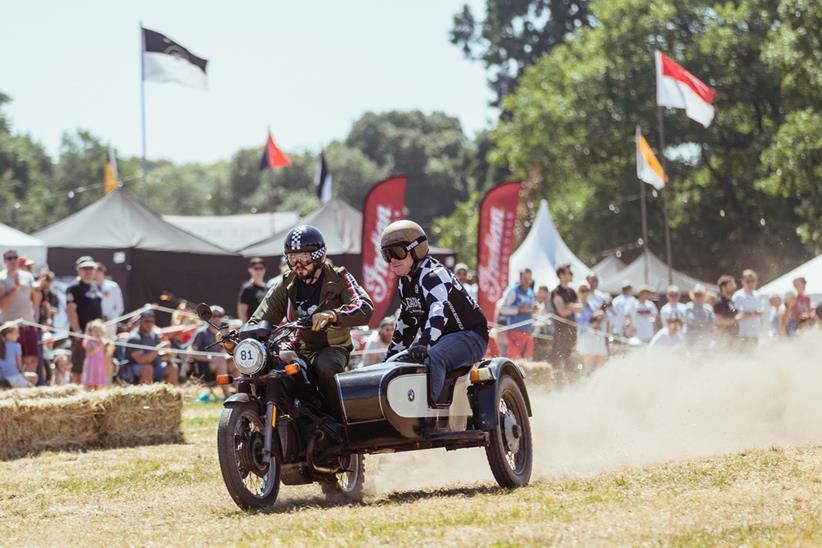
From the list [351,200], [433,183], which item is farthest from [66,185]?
[433,183]

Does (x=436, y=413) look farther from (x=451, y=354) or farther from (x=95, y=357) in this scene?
(x=95, y=357)

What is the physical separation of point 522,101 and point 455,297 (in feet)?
159

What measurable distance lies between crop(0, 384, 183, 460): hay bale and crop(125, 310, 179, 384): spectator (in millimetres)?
4763

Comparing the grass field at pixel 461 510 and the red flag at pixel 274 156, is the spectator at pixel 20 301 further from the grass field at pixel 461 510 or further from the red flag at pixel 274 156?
the red flag at pixel 274 156

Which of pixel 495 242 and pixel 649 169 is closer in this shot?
pixel 495 242

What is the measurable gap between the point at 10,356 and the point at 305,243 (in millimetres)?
9142

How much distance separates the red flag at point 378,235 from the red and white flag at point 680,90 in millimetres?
9136

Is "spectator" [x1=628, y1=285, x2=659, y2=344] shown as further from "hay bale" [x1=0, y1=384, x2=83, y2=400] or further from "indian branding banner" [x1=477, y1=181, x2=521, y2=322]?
"hay bale" [x1=0, y1=384, x2=83, y2=400]

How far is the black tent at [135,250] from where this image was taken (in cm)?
2569

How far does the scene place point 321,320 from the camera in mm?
8164

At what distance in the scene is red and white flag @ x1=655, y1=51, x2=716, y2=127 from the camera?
94.6 ft

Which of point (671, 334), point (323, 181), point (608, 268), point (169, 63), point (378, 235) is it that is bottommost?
point (671, 334)

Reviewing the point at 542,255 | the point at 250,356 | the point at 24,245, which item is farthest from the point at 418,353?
the point at 542,255

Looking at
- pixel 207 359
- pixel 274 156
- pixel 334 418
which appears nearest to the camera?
pixel 334 418
